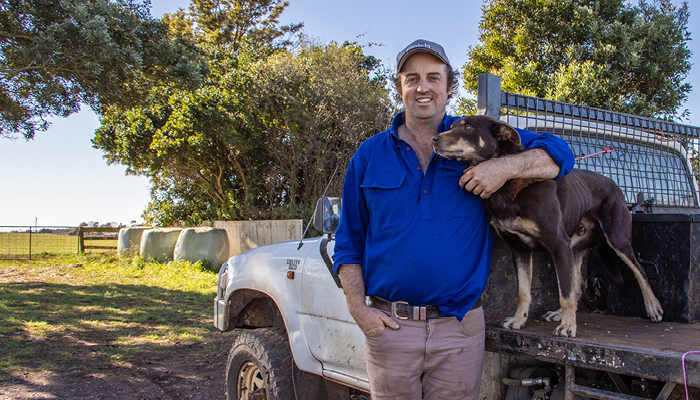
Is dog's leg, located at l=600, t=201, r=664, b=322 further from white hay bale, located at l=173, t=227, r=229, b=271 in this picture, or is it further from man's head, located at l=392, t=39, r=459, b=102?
white hay bale, located at l=173, t=227, r=229, b=271

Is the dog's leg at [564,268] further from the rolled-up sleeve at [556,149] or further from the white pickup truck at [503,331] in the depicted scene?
the rolled-up sleeve at [556,149]

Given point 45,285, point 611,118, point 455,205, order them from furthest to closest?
point 45,285
point 611,118
point 455,205

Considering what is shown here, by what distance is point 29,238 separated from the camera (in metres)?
21.9

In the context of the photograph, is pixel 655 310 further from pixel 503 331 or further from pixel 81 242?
pixel 81 242

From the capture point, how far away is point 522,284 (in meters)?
2.61

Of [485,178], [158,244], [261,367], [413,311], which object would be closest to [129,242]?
[158,244]

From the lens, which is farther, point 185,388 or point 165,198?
point 165,198

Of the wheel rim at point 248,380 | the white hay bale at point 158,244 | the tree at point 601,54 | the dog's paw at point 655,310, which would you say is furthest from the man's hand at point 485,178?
the white hay bale at point 158,244

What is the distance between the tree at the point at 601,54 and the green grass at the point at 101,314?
1197 cm

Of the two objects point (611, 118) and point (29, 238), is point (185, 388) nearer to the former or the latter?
point (611, 118)

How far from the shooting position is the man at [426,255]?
220 centimetres

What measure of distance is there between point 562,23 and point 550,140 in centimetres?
1704

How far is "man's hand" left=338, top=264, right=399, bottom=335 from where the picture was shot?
2258mm

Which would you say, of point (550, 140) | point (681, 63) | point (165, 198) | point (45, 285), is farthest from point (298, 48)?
point (550, 140)
